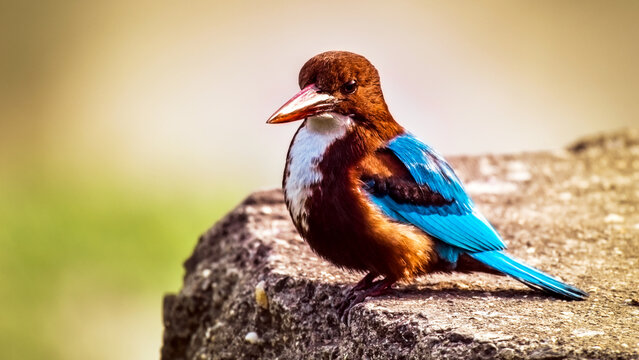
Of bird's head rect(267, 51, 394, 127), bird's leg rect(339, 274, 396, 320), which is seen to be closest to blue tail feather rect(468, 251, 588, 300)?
bird's leg rect(339, 274, 396, 320)

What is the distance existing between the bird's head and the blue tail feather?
519 mm

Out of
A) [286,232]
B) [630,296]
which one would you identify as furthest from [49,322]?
[630,296]

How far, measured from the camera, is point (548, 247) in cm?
356

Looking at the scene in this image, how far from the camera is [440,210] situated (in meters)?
3.06

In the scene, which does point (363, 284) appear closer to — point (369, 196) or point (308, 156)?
point (369, 196)

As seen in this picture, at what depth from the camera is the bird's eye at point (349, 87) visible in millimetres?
3027

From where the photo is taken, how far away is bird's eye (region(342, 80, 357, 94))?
3027mm

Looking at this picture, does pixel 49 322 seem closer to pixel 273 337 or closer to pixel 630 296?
pixel 273 337

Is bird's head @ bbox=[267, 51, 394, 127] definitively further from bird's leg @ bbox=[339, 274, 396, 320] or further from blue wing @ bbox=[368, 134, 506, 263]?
bird's leg @ bbox=[339, 274, 396, 320]

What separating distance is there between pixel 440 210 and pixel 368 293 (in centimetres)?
36

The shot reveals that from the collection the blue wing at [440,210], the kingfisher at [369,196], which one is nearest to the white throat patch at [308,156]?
the kingfisher at [369,196]

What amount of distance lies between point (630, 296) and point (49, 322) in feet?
11.5

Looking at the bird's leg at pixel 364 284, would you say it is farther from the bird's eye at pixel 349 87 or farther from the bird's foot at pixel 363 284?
the bird's eye at pixel 349 87

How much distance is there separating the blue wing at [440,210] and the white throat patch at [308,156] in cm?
17
